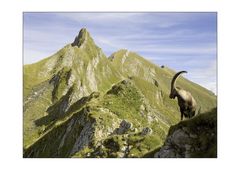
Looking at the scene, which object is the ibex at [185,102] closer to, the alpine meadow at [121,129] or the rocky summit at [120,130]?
the alpine meadow at [121,129]

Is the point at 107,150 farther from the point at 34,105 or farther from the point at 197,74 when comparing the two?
the point at 34,105

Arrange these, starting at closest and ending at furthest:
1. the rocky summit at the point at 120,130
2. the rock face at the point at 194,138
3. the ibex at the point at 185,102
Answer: the rock face at the point at 194,138, the rocky summit at the point at 120,130, the ibex at the point at 185,102

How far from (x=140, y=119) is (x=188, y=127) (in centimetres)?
2206

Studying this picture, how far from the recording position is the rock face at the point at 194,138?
24344 millimetres

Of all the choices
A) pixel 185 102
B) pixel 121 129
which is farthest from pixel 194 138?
pixel 121 129

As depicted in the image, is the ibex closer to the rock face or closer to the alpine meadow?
the alpine meadow

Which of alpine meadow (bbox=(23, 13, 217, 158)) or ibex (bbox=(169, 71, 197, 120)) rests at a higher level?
ibex (bbox=(169, 71, 197, 120))

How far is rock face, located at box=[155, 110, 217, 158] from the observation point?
24344 mm

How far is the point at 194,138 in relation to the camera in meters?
24.3

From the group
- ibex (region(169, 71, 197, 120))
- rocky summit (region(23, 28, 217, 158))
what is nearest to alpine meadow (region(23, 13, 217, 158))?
rocky summit (region(23, 28, 217, 158))

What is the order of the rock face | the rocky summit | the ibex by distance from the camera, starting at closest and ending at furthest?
the rock face, the rocky summit, the ibex

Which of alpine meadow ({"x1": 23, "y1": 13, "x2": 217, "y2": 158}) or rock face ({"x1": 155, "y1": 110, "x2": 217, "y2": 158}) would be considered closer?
rock face ({"x1": 155, "y1": 110, "x2": 217, "y2": 158})

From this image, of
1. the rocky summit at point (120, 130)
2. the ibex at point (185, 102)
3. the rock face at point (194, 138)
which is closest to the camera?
the rock face at point (194, 138)

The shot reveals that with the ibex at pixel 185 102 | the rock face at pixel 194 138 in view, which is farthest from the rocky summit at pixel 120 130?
the ibex at pixel 185 102
